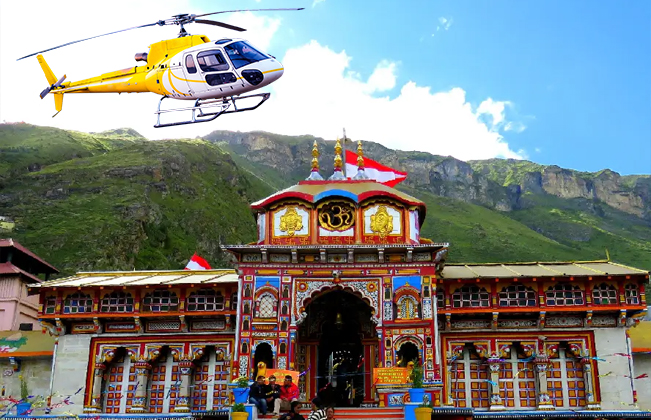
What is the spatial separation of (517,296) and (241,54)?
51.6 feet

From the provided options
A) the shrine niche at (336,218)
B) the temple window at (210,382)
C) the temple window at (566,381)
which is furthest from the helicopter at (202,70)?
the temple window at (566,381)

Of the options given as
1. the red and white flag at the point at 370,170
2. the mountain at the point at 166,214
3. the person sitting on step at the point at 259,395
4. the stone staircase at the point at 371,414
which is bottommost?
the stone staircase at the point at 371,414

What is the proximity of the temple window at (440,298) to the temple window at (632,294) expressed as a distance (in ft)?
25.6

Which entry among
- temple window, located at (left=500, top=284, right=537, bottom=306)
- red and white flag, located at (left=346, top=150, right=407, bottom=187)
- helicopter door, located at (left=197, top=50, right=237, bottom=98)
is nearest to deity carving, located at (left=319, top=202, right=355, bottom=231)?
red and white flag, located at (left=346, top=150, right=407, bottom=187)

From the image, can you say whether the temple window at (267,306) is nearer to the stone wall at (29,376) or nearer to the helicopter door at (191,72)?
the helicopter door at (191,72)

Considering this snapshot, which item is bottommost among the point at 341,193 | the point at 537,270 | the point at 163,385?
the point at 163,385

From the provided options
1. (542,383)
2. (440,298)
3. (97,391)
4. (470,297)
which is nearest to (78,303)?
(97,391)

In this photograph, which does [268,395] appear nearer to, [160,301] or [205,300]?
[205,300]

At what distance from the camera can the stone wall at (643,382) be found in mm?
27522

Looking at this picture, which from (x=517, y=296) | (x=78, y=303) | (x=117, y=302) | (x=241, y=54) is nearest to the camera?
(x=241, y=54)

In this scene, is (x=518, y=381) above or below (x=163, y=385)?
above

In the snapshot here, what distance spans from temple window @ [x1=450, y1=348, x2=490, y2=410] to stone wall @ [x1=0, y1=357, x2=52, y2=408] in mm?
18775

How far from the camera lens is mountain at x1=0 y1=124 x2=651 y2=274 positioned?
86.5 meters

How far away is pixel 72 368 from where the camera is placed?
28578mm
